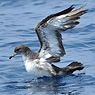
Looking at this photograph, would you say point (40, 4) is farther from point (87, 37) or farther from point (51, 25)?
point (51, 25)

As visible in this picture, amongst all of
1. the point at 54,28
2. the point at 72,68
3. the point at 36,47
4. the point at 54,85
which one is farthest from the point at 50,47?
the point at 36,47

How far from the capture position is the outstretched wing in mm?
8305

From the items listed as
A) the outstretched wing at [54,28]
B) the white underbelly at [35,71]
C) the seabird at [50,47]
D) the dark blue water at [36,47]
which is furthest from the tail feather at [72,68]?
the white underbelly at [35,71]

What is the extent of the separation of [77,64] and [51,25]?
159 centimetres

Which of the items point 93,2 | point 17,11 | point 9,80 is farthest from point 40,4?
point 9,80

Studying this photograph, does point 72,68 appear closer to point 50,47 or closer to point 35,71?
point 50,47

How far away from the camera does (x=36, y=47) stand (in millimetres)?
11672

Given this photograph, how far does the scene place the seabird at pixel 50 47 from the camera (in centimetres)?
833

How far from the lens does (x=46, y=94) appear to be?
778 centimetres

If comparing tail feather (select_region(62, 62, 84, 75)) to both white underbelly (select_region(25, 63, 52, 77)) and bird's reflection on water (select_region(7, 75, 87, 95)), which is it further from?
white underbelly (select_region(25, 63, 52, 77))

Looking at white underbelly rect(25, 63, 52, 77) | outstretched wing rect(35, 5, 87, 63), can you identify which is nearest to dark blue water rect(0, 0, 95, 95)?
white underbelly rect(25, 63, 52, 77)

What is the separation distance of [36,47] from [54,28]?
3294mm

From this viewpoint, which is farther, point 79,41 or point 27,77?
point 79,41

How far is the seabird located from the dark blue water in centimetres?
25
